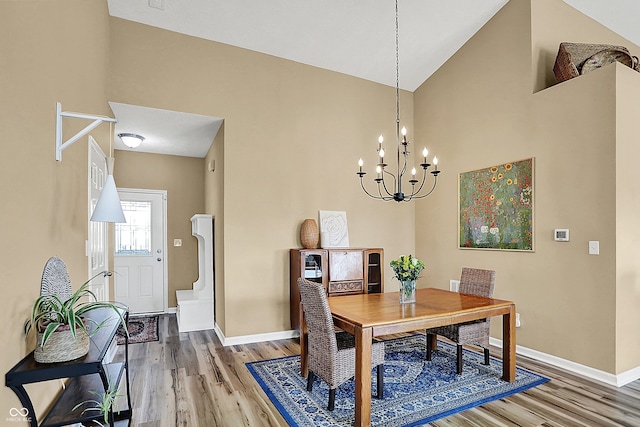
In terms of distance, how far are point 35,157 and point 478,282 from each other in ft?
11.8

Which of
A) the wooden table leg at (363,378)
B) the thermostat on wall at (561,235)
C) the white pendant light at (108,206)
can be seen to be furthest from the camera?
the thermostat on wall at (561,235)

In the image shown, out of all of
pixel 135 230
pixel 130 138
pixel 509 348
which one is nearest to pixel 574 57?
pixel 509 348

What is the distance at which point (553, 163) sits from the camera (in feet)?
11.6

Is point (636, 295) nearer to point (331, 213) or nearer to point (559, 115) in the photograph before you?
point (559, 115)

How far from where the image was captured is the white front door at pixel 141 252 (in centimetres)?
562

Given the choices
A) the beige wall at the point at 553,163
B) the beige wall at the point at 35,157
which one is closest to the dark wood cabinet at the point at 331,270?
the beige wall at the point at 553,163

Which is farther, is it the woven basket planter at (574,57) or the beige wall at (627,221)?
the woven basket planter at (574,57)

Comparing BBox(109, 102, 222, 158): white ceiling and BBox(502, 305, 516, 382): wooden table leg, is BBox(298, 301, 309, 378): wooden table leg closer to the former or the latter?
BBox(502, 305, 516, 382): wooden table leg

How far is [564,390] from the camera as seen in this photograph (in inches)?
116

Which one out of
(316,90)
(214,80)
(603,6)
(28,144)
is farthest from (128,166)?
(603,6)

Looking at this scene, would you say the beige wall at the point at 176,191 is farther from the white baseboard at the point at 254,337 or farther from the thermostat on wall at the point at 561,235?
the thermostat on wall at the point at 561,235

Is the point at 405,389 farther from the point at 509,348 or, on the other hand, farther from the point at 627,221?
the point at 627,221

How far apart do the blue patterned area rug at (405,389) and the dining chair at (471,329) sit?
0.18m
